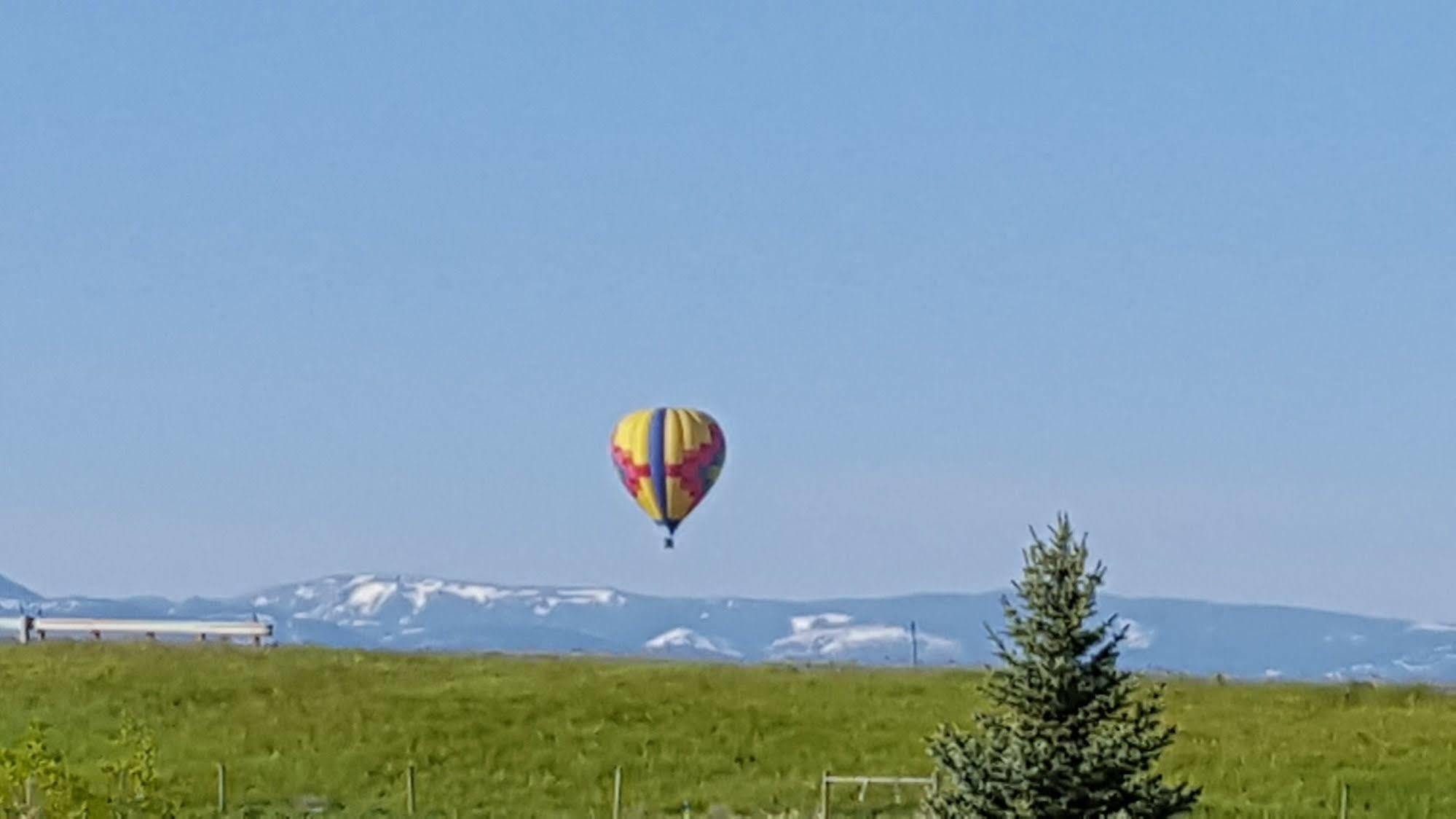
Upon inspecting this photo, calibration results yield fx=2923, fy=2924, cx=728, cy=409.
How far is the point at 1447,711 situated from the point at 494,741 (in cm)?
2527

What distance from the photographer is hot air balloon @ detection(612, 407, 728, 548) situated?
368 feet

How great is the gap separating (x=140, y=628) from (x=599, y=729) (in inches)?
1387

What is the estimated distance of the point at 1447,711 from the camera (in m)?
77.6

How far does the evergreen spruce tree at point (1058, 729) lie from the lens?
94.4 ft

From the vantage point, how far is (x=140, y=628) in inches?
4183

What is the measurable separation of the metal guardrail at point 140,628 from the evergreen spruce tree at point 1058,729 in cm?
7258

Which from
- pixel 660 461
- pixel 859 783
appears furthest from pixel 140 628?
pixel 859 783

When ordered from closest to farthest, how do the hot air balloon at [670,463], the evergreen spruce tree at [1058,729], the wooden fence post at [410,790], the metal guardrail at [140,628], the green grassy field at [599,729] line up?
the evergreen spruce tree at [1058,729], the wooden fence post at [410,790], the green grassy field at [599,729], the metal guardrail at [140,628], the hot air balloon at [670,463]

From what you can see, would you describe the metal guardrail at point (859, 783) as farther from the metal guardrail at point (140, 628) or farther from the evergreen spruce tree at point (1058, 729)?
the metal guardrail at point (140, 628)

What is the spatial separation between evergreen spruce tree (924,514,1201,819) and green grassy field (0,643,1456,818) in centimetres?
3120

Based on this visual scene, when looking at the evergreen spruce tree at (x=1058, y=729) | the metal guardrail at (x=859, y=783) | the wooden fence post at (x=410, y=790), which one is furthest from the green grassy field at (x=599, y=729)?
the evergreen spruce tree at (x=1058, y=729)

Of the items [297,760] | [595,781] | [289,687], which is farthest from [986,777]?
[289,687]

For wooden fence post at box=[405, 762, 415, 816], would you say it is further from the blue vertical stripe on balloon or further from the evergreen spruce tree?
the blue vertical stripe on balloon

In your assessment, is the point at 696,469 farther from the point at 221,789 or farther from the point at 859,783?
the point at 859,783
